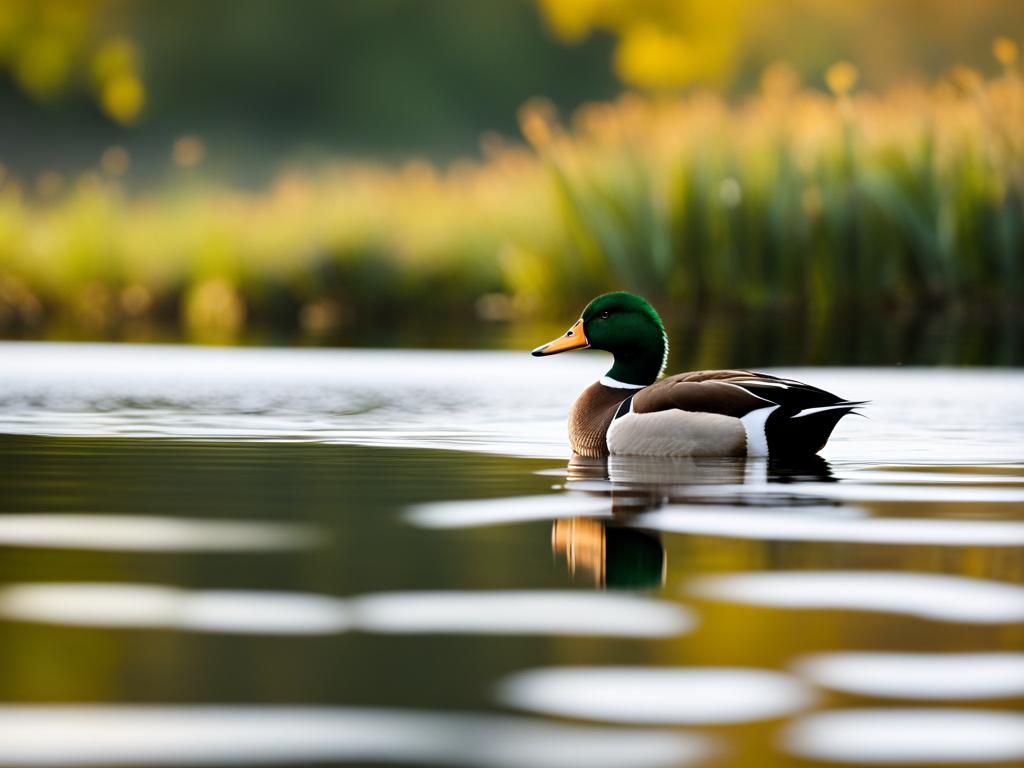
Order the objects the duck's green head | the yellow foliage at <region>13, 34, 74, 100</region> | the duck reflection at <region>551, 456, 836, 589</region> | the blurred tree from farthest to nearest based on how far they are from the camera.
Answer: the yellow foliage at <region>13, 34, 74, 100</region>, the blurred tree, the duck's green head, the duck reflection at <region>551, 456, 836, 589</region>

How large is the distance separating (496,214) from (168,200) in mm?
4081

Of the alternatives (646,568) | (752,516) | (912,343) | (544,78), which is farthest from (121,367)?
(544,78)

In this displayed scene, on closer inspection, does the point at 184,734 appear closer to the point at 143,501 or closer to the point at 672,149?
the point at 143,501

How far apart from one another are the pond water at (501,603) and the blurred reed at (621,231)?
8725 millimetres

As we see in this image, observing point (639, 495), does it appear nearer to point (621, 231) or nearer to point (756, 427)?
point (756, 427)

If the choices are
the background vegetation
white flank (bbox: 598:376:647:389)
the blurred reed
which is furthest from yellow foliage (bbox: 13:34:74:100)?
white flank (bbox: 598:376:647:389)

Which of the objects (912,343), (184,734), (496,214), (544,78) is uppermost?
(544,78)

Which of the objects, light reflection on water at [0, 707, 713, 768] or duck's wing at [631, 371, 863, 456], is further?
duck's wing at [631, 371, 863, 456]

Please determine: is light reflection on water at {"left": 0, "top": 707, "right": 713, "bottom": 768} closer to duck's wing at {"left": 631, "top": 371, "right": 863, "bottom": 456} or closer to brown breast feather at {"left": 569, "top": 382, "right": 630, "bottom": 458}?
duck's wing at {"left": 631, "top": 371, "right": 863, "bottom": 456}

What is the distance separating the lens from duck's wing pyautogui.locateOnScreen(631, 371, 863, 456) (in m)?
8.36

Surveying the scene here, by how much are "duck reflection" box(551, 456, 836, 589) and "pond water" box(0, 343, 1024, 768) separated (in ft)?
0.07

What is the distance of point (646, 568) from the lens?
16.9 feet

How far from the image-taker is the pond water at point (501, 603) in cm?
346

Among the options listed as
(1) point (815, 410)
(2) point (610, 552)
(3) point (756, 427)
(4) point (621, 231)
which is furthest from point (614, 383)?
(4) point (621, 231)
